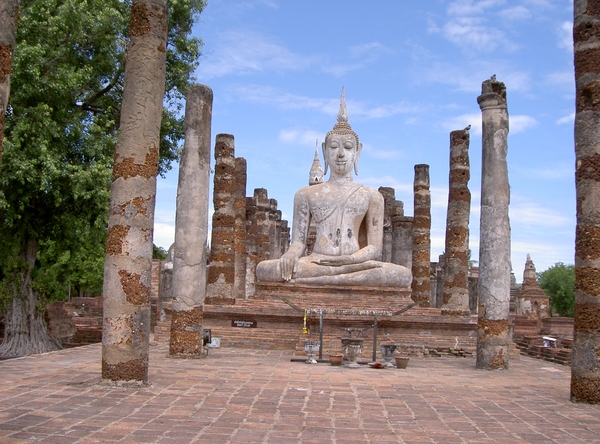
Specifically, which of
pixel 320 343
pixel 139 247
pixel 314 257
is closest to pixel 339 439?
pixel 139 247

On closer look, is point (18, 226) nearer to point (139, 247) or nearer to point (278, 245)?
point (139, 247)

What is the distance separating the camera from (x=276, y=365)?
30.8 ft

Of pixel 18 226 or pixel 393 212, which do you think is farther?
pixel 393 212

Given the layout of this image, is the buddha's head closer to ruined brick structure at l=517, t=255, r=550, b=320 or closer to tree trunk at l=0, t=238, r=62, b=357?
tree trunk at l=0, t=238, r=62, b=357

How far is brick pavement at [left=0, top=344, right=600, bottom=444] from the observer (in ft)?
16.4

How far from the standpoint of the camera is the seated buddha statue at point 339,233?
47.0 ft

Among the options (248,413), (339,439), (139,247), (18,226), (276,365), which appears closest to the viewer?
(339,439)

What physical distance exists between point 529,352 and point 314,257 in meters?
4.97

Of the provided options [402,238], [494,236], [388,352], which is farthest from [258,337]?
[402,238]

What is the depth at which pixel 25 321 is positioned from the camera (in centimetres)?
1495

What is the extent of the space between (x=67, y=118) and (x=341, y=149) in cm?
621

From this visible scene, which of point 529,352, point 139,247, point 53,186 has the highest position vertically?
point 53,186

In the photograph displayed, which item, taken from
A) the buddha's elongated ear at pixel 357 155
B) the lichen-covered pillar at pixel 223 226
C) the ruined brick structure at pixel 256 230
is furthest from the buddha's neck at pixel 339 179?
the ruined brick structure at pixel 256 230

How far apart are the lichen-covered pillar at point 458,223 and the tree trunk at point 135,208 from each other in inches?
395
